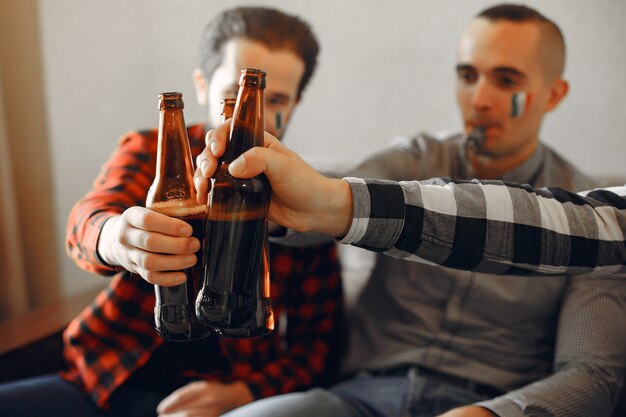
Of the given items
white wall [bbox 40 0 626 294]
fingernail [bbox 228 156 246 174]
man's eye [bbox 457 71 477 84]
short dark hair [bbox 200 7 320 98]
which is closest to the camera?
fingernail [bbox 228 156 246 174]

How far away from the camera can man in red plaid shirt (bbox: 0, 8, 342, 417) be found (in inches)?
44.9

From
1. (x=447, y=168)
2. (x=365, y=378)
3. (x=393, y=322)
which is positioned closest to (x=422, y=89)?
(x=447, y=168)

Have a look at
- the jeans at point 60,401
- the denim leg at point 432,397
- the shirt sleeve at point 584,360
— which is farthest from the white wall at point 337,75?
the jeans at point 60,401

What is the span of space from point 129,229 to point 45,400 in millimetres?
597

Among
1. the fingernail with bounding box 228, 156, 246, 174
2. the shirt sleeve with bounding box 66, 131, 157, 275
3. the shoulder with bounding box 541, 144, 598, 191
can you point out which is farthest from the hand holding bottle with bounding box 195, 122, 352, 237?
the shoulder with bounding box 541, 144, 598, 191

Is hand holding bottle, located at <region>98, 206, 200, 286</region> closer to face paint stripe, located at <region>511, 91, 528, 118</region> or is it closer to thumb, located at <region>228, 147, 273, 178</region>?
thumb, located at <region>228, 147, 273, 178</region>

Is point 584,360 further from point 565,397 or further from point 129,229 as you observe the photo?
point 129,229

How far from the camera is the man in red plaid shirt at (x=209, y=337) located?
1.14 metres

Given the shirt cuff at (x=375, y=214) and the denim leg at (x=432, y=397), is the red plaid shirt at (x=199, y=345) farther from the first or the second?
the shirt cuff at (x=375, y=214)

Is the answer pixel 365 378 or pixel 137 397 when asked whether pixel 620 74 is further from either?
pixel 137 397

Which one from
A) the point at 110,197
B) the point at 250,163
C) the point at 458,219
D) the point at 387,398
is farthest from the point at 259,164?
the point at 387,398

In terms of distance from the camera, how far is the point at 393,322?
4.36 feet

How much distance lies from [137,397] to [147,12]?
1262mm

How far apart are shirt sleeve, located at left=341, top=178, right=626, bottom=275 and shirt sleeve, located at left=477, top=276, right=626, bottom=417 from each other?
0.82 ft
